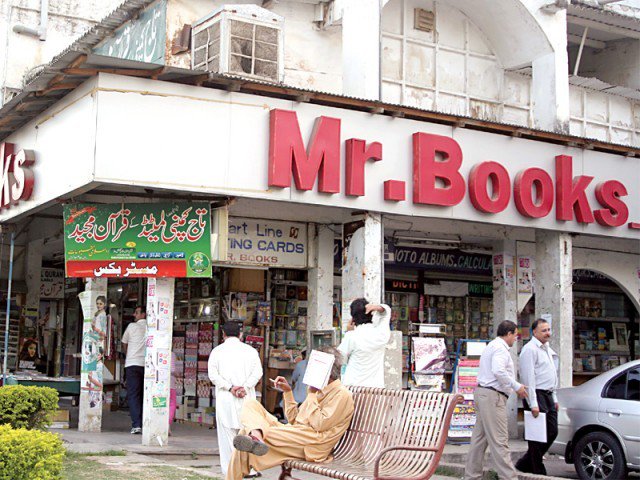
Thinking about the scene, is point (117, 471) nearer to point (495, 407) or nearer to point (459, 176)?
point (495, 407)

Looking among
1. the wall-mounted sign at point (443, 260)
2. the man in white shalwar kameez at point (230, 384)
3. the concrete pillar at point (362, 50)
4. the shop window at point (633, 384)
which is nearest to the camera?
the man in white shalwar kameez at point (230, 384)

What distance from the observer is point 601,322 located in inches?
831

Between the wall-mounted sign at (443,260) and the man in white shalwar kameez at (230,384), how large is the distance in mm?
7582

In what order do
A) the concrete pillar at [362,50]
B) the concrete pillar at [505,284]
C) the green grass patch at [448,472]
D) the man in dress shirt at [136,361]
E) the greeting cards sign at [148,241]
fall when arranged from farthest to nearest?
the concrete pillar at [505,284] < the concrete pillar at [362,50] < the man in dress shirt at [136,361] < the greeting cards sign at [148,241] < the green grass patch at [448,472]

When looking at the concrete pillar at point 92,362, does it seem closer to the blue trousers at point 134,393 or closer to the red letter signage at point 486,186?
the blue trousers at point 134,393

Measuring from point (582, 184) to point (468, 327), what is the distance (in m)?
4.44

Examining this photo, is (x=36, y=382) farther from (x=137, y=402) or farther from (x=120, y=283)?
(x=120, y=283)

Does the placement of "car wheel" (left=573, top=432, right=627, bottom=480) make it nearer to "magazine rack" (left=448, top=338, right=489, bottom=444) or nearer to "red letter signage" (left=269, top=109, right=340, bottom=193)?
"magazine rack" (left=448, top=338, right=489, bottom=444)

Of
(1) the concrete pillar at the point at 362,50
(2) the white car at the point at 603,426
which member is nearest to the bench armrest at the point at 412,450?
(2) the white car at the point at 603,426

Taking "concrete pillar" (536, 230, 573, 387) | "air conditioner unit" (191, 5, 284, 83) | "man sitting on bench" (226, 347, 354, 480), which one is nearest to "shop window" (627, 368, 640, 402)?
"concrete pillar" (536, 230, 573, 387)

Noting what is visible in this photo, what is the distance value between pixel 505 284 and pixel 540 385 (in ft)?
19.2

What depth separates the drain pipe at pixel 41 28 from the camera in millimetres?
17234

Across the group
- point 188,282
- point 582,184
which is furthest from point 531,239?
Result: point 188,282

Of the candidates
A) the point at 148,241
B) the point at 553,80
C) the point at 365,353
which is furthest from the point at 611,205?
the point at 148,241
